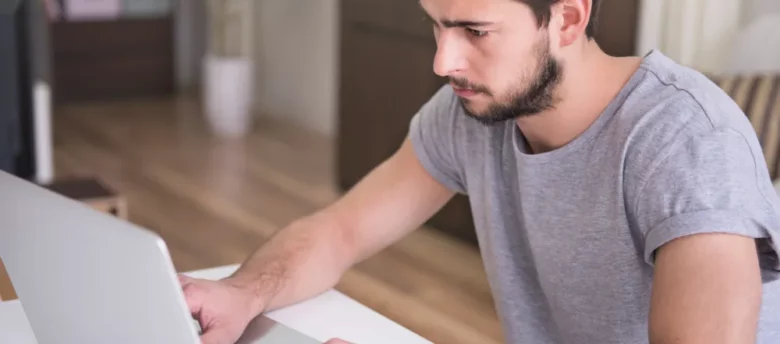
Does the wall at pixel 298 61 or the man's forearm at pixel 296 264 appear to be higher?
the man's forearm at pixel 296 264

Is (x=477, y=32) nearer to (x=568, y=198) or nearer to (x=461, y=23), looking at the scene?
(x=461, y=23)

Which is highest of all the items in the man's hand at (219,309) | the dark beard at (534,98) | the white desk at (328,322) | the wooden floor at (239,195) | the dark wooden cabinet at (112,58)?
the dark beard at (534,98)

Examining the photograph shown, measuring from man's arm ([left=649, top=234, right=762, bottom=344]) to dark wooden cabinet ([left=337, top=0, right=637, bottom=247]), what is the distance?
79.6 inches

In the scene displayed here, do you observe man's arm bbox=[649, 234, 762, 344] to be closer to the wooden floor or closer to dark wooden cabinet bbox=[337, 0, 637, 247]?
the wooden floor

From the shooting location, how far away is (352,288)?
2832mm

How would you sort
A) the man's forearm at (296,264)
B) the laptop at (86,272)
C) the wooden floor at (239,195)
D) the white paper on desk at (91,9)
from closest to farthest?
the laptop at (86,272) < the man's forearm at (296,264) < the wooden floor at (239,195) < the white paper on desk at (91,9)

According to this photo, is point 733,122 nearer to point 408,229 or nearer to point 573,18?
point 573,18

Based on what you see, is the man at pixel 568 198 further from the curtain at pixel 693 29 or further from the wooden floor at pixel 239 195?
the curtain at pixel 693 29

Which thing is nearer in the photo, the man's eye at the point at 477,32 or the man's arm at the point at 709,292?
the man's arm at the point at 709,292

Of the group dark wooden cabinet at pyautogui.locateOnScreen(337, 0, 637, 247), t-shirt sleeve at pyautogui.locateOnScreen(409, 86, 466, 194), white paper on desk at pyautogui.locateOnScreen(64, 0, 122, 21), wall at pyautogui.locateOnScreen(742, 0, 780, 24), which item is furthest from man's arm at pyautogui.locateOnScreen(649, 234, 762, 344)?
white paper on desk at pyautogui.locateOnScreen(64, 0, 122, 21)

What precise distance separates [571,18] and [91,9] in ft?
13.6

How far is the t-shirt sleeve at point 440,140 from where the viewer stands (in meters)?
1.35

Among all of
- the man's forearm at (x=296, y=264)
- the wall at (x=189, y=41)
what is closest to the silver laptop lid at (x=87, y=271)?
the man's forearm at (x=296, y=264)

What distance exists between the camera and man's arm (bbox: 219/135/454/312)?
1.26 meters
